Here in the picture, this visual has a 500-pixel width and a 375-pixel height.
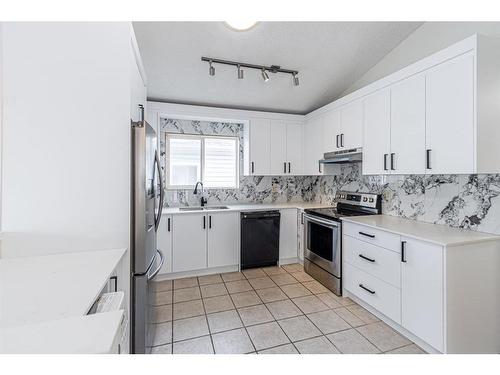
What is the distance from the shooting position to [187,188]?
→ 12.0ft

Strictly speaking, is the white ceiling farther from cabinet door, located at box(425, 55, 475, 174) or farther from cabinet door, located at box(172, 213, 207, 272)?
cabinet door, located at box(172, 213, 207, 272)

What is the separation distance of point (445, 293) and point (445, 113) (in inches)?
54.2

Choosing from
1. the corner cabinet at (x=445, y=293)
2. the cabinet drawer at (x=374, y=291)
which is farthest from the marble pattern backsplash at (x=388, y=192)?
the cabinet drawer at (x=374, y=291)

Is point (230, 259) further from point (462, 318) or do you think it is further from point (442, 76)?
point (442, 76)

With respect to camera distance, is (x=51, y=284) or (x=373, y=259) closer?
(x=51, y=284)

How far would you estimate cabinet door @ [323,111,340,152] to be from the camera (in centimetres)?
313

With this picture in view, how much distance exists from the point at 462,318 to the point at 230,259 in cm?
242

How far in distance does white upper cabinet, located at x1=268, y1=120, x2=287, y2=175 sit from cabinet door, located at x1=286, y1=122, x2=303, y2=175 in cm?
7

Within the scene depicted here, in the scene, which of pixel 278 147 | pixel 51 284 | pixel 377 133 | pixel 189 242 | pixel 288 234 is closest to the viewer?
pixel 51 284

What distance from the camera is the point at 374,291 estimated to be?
87.0 inches

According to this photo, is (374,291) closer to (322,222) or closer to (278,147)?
(322,222)

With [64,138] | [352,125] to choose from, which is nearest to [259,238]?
[352,125]

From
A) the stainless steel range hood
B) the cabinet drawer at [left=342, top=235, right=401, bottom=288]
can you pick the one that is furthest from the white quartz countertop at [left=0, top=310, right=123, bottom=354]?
the stainless steel range hood

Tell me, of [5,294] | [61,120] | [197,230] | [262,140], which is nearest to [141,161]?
[61,120]
